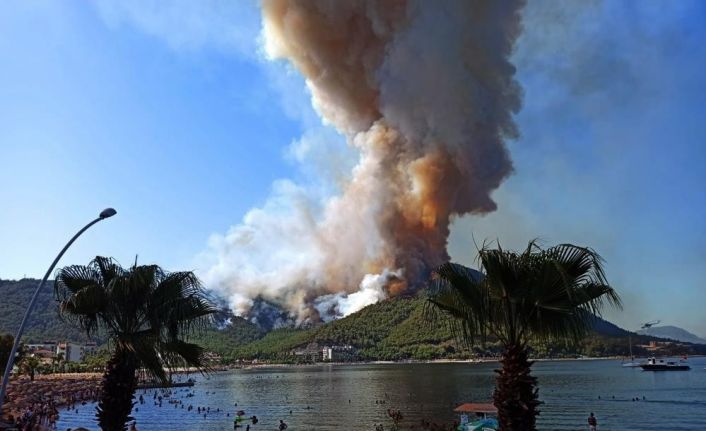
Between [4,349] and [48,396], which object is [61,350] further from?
[4,349]

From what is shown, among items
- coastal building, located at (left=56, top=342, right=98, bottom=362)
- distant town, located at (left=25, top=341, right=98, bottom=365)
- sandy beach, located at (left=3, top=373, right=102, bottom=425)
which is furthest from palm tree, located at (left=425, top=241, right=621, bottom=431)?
coastal building, located at (left=56, top=342, right=98, bottom=362)

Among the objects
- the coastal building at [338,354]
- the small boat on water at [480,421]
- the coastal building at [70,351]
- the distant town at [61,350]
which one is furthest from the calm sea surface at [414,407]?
the coastal building at [338,354]

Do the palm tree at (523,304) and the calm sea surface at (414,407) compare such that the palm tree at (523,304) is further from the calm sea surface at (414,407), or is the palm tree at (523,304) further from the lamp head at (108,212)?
the calm sea surface at (414,407)

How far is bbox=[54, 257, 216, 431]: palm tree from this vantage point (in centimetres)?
1064

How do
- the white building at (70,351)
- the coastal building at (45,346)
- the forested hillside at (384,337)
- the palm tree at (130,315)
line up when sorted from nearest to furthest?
1. the palm tree at (130,315)
2. the white building at (70,351)
3. the coastal building at (45,346)
4. the forested hillside at (384,337)

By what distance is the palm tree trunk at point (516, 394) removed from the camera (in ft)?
29.6

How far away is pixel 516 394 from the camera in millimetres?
9141

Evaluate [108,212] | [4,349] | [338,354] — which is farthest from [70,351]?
[108,212]

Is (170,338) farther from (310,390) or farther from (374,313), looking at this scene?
(374,313)

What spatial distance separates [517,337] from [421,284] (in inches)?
6803

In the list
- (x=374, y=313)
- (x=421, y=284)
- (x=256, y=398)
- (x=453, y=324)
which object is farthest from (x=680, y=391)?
(x=374, y=313)

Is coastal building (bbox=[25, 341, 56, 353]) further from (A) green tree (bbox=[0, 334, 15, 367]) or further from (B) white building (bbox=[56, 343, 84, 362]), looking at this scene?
(A) green tree (bbox=[0, 334, 15, 367])

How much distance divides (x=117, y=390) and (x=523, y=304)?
810cm

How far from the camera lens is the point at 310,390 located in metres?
78.1
